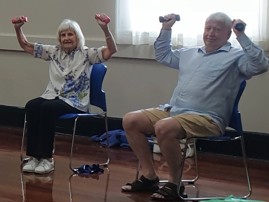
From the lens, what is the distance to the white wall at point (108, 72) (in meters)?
4.02

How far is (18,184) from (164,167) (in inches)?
39.4

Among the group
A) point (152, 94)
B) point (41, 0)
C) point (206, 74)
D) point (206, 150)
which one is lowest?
point (206, 150)

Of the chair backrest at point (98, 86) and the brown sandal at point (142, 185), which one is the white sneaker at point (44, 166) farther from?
the brown sandal at point (142, 185)

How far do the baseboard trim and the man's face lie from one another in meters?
1.17

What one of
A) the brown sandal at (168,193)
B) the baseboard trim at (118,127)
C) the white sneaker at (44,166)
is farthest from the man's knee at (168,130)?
the baseboard trim at (118,127)

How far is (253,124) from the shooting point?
4.01m

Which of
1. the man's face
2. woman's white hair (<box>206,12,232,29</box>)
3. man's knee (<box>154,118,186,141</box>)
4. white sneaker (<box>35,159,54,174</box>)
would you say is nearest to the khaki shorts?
man's knee (<box>154,118,186,141</box>)

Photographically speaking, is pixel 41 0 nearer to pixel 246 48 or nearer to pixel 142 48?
pixel 142 48

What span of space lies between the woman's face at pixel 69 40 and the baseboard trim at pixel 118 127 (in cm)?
104

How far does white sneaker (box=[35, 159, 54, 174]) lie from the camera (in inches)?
135

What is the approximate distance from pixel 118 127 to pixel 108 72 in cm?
46

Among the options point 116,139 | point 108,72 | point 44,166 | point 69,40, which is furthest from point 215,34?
point 108,72

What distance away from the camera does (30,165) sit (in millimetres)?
3465

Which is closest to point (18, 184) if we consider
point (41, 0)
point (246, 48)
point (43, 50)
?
point (43, 50)
